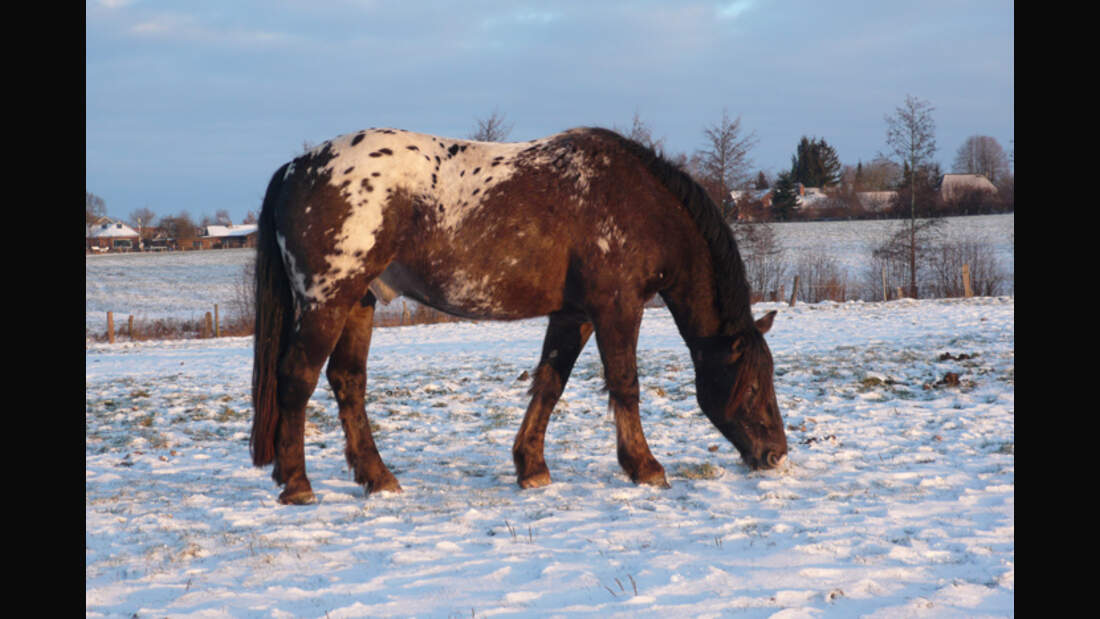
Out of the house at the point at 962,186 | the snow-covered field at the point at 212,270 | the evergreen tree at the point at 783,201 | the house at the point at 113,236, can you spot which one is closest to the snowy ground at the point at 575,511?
the snow-covered field at the point at 212,270

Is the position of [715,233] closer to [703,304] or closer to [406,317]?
[703,304]

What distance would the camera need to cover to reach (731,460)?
5766mm

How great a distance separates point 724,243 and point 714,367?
35.1 inches

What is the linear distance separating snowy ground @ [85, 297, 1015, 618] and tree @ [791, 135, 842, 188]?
70.8 m

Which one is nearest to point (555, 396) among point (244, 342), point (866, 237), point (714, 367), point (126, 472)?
point (714, 367)

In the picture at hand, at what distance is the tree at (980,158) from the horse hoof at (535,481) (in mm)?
58550

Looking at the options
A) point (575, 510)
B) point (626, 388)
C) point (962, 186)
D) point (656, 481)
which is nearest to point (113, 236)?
point (962, 186)

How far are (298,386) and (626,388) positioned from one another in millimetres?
2147

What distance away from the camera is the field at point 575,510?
2939mm

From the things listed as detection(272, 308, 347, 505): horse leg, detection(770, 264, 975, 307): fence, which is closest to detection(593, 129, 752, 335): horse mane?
detection(272, 308, 347, 505): horse leg

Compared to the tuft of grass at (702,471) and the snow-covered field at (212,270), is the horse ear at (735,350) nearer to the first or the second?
the tuft of grass at (702,471)

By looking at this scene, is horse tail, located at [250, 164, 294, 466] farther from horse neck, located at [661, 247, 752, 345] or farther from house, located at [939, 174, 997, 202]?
house, located at [939, 174, 997, 202]

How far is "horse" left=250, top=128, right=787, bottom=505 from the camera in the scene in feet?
15.6

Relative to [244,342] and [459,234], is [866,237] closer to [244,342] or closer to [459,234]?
[244,342]
